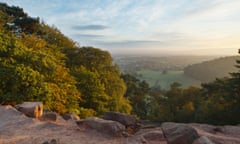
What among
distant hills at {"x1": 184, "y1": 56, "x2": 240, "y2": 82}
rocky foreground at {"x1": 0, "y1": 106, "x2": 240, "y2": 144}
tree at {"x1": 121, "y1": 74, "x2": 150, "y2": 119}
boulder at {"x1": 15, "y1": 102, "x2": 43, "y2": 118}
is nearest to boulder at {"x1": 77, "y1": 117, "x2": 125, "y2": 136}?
rocky foreground at {"x1": 0, "y1": 106, "x2": 240, "y2": 144}

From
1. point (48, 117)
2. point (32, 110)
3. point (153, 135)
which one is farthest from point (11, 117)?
point (153, 135)

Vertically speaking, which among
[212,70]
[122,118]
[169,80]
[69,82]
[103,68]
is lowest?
[169,80]

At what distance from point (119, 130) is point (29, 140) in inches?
133

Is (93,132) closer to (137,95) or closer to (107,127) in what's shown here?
(107,127)

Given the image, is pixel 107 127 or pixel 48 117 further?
pixel 48 117

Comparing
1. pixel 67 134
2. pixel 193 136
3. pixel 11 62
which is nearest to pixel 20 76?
pixel 11 62

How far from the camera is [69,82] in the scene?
64.2 ft

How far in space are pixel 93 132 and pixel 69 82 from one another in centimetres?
1046

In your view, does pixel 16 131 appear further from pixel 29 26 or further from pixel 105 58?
pixel 105 58

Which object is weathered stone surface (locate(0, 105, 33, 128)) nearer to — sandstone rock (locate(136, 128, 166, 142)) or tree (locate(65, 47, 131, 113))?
sandstone rock (locate(136, 128, 166, 142))

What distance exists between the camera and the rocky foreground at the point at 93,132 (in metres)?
8.34

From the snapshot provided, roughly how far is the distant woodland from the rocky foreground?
2561mm

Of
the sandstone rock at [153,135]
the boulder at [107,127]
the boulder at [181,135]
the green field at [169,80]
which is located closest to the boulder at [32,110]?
the boulder at [107,127]

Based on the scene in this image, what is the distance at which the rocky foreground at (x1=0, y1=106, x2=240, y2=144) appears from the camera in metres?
8.34
